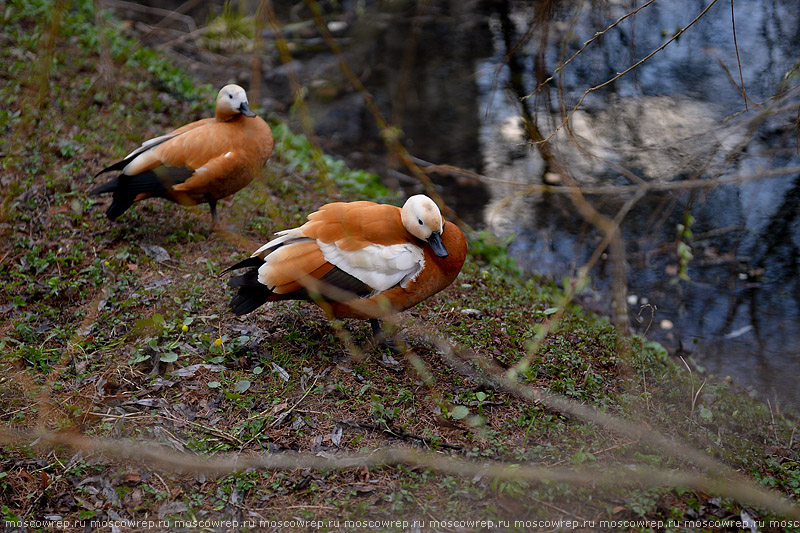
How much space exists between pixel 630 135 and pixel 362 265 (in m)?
4.26

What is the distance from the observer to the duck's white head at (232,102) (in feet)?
16.0

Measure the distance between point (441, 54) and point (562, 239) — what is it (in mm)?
3963

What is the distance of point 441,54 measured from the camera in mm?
8656

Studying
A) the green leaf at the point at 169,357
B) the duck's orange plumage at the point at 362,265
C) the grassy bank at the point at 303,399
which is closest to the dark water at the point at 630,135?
the grassy bank at the point at 303,399

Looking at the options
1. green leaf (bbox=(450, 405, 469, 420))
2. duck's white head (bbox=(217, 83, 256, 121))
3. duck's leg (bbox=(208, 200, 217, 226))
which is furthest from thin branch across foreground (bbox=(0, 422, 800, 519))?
duck's white head (bbox=(217, 83, 256, 121))

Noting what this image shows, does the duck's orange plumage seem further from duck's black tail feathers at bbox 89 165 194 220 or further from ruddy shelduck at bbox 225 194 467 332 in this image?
duck's black tail feathers at bbox 89 165 194 220

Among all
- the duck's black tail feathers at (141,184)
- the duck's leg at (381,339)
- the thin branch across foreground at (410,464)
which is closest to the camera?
the thin branch across foreground at (410,464)

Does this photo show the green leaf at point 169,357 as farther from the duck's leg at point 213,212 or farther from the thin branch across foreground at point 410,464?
the duck's leg at point 213,212

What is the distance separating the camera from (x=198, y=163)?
4703 millimetres

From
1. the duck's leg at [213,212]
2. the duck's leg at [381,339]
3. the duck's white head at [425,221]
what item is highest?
the duck's white head at [425,221]

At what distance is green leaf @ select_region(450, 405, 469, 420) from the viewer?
3.45m

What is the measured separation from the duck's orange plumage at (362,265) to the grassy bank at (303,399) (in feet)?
1.21

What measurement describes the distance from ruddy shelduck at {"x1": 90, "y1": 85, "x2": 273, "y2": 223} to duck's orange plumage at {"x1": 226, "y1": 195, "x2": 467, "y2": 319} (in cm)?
133

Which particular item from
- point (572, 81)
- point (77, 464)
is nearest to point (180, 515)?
point (77, 464)
